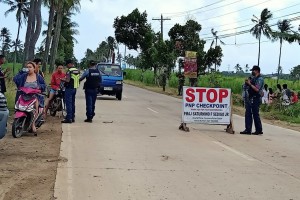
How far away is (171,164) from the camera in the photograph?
345 inches

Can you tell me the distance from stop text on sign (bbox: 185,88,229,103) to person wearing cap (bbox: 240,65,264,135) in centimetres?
78

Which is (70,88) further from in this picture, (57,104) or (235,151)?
(235,151)

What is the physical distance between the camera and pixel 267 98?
83.7 ft

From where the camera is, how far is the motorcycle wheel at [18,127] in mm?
10945

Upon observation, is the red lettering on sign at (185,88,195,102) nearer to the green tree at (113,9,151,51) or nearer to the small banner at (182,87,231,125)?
the small banner at (182,87,231,125)

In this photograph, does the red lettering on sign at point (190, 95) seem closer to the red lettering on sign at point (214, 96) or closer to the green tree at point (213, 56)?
the red lettering on sign at point (214, 96)

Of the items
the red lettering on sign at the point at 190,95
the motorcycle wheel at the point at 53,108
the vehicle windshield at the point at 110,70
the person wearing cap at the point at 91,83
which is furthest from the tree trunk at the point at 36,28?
the red lettering on sign at the point at 190,95

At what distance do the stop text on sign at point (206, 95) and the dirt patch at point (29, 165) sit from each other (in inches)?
169

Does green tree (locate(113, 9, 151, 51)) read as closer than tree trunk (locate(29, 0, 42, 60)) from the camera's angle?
No

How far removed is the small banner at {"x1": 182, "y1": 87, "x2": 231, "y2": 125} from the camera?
566 inches

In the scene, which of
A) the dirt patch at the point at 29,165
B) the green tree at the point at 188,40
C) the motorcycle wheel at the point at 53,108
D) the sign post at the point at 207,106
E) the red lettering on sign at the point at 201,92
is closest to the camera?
the dirt patch at the point at 29,165

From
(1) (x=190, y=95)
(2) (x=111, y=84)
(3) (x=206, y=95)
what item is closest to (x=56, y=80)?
(1) (x=190, y=95)

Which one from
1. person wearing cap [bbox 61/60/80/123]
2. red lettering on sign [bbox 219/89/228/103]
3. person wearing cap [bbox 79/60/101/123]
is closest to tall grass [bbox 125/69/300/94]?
red lettering on sign [bbox 219/89/228/103]

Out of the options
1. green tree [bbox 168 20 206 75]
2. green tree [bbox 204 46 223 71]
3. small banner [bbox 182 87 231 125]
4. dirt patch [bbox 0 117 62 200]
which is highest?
green tree [bbox 168 20 206 75]
